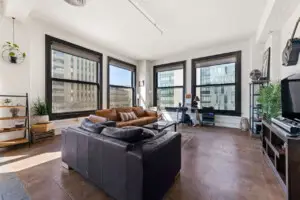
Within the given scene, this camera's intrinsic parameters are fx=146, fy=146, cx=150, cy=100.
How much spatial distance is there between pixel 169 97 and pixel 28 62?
5.14m

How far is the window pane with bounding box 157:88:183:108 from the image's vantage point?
21.5 feet

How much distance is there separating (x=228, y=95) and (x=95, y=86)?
4.84m

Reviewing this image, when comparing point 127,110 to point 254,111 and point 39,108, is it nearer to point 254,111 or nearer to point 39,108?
point 39,108

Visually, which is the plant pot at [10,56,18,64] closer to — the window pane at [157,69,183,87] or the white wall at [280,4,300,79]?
the window pane at [157,69,183,87]

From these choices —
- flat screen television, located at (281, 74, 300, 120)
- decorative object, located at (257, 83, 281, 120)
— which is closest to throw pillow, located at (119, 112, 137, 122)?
decorative object, located at (257, 83, 281, 120)

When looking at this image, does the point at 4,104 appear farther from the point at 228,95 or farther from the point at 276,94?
the point at 228,95

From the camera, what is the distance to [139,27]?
13.0 ft

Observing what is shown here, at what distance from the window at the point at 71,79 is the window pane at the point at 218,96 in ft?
13.3

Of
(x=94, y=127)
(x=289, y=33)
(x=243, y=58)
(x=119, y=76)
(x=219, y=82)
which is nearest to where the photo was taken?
(x=94, y=127)

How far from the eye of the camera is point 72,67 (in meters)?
4.55

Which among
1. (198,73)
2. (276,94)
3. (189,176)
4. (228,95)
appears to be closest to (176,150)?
(189,176)

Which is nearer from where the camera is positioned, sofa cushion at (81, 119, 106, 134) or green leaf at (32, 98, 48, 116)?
sofa cushion at (81, 119, 106, 134)

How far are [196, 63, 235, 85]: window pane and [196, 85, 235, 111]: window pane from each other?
0.24m

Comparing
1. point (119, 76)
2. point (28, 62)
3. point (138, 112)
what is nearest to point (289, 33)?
point (138, 112)
